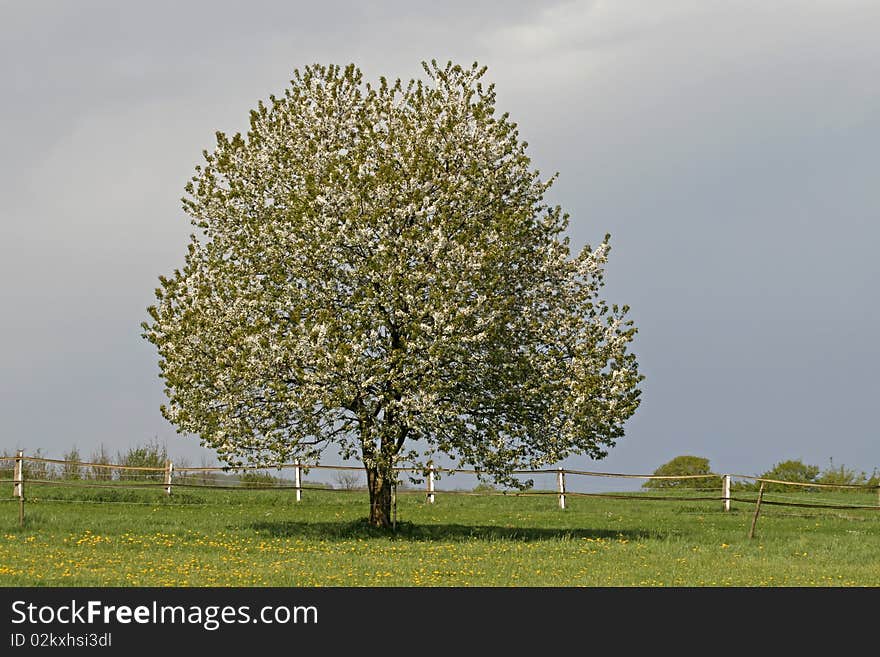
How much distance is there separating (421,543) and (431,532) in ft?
9.40

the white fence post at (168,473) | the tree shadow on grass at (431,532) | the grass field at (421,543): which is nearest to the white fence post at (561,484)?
the grass field at (421,543)

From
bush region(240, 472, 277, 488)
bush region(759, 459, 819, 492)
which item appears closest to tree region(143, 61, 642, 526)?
bush region(240, 472, 277, 488)

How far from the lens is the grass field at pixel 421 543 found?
21359 millimetres

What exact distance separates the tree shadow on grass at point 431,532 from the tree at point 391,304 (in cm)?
81

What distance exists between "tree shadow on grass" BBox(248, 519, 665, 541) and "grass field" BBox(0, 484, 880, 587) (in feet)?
0.27

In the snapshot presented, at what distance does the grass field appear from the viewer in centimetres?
2136

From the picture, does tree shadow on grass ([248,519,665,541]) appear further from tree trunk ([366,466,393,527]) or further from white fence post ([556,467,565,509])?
white fence post ([556,467,565,509])

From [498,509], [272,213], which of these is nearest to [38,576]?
[272,213]

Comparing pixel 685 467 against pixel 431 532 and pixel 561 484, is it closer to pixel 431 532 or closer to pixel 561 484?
pixel 561 484

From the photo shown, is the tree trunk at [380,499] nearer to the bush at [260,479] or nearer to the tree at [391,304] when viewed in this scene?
the tree at [391,304]

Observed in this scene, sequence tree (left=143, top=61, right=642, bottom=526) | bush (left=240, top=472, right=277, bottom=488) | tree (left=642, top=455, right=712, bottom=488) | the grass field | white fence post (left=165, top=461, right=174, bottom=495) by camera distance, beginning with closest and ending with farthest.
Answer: the grass field
tree (left=143, top=61, right=642, bottom=526)
white fence post (left=165, top=461, right=174, bottom=495)
bush (left=240, top=472, right=277, bottom=488)
tree (left=642, top=455, right=712, bottom=488)

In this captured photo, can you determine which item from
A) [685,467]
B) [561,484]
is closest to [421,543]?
[561,484]

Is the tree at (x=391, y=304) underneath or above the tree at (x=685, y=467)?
above
